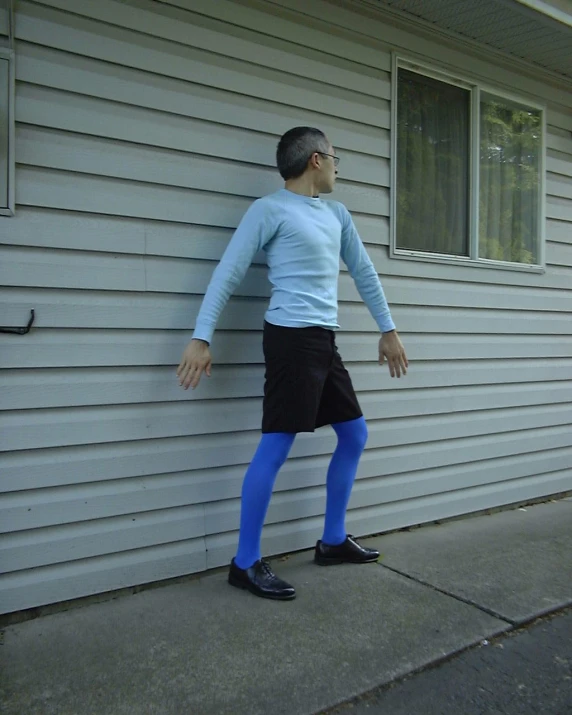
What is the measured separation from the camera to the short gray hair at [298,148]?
9.77 feet

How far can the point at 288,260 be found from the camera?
9.68ft

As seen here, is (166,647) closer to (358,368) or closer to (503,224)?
(358,368)

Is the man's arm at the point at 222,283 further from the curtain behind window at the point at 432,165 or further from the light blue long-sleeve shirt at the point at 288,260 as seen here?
the curtain behind window at the point at 432,165

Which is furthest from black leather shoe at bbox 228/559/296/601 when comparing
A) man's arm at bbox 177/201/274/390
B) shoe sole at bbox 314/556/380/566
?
man's arm at bbox 177/201/274/390

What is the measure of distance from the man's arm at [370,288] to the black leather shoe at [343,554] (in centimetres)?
84

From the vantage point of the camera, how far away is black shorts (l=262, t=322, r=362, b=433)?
2.87 meters

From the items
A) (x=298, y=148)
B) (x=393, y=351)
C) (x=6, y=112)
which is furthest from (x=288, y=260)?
(x=6, y=112)

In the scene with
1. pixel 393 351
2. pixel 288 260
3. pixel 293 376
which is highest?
pixel 288 260

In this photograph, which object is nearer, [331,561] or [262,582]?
[262,582]

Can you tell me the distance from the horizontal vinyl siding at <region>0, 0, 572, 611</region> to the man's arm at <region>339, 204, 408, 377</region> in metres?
0.27

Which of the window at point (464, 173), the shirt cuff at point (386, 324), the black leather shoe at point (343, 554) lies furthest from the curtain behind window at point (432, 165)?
the black leather shoe at point (343, 554)

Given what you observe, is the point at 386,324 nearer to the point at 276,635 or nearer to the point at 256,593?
the point at 256,593

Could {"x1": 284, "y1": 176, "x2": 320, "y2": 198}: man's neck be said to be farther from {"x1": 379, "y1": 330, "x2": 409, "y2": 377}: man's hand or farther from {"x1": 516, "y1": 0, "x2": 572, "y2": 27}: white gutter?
{"x1": 516, "y1": 0, "x2": 572, "y2": 27}: white gutter

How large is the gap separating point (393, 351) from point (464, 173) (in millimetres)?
1514
